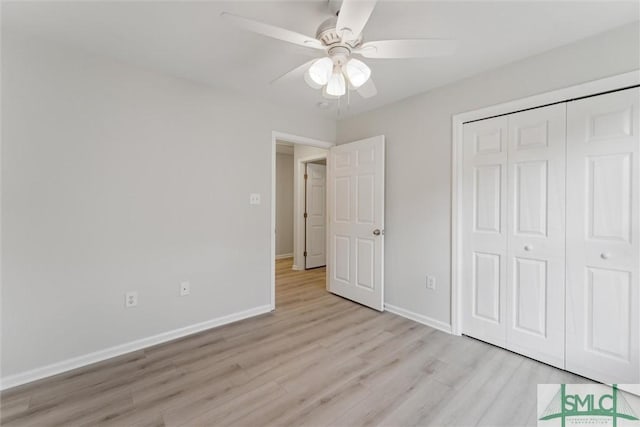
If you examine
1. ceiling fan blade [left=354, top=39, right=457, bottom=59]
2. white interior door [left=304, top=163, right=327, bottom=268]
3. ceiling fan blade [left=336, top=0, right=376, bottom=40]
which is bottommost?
white interior door [left=304, top=163, right=327, bottom=268]

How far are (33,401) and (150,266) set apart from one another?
101cm

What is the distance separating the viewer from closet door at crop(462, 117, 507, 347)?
2.30 m

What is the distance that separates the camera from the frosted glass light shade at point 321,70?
1477 millimetres

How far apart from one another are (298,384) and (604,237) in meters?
2.24

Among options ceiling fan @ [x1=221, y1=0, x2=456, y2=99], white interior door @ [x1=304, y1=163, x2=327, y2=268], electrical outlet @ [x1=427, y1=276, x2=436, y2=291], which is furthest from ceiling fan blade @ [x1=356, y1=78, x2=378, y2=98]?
white interior door @ [x1=304, y1=163, x2=327, y2=268]

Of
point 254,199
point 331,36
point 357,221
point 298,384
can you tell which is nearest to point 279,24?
point 331,36

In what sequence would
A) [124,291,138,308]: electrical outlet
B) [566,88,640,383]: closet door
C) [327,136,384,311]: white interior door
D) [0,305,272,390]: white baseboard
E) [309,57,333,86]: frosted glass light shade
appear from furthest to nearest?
1. [327,136,384,311]: white interior door
2. [124,291,138,308]: electrical outlet
3. [0,305,272,390]: white baseboard
4. [566,88,640,383]: closet door
5. [309,57,333,86]: frosted glass light shade

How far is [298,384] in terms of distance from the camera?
185 cm

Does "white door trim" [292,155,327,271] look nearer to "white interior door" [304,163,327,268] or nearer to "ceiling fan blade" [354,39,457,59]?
"white interior door" [304,163,327,268]

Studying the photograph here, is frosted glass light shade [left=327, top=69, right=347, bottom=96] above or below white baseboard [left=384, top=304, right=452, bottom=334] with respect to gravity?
above

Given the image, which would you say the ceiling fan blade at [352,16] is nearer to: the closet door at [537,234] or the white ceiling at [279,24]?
the white ceiling at [279,24]

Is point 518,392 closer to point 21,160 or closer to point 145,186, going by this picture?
point 145,186

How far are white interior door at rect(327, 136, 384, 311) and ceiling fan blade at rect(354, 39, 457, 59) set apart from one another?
160 centimetres

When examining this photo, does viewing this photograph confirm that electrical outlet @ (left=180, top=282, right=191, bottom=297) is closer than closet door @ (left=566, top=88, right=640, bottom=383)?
No
